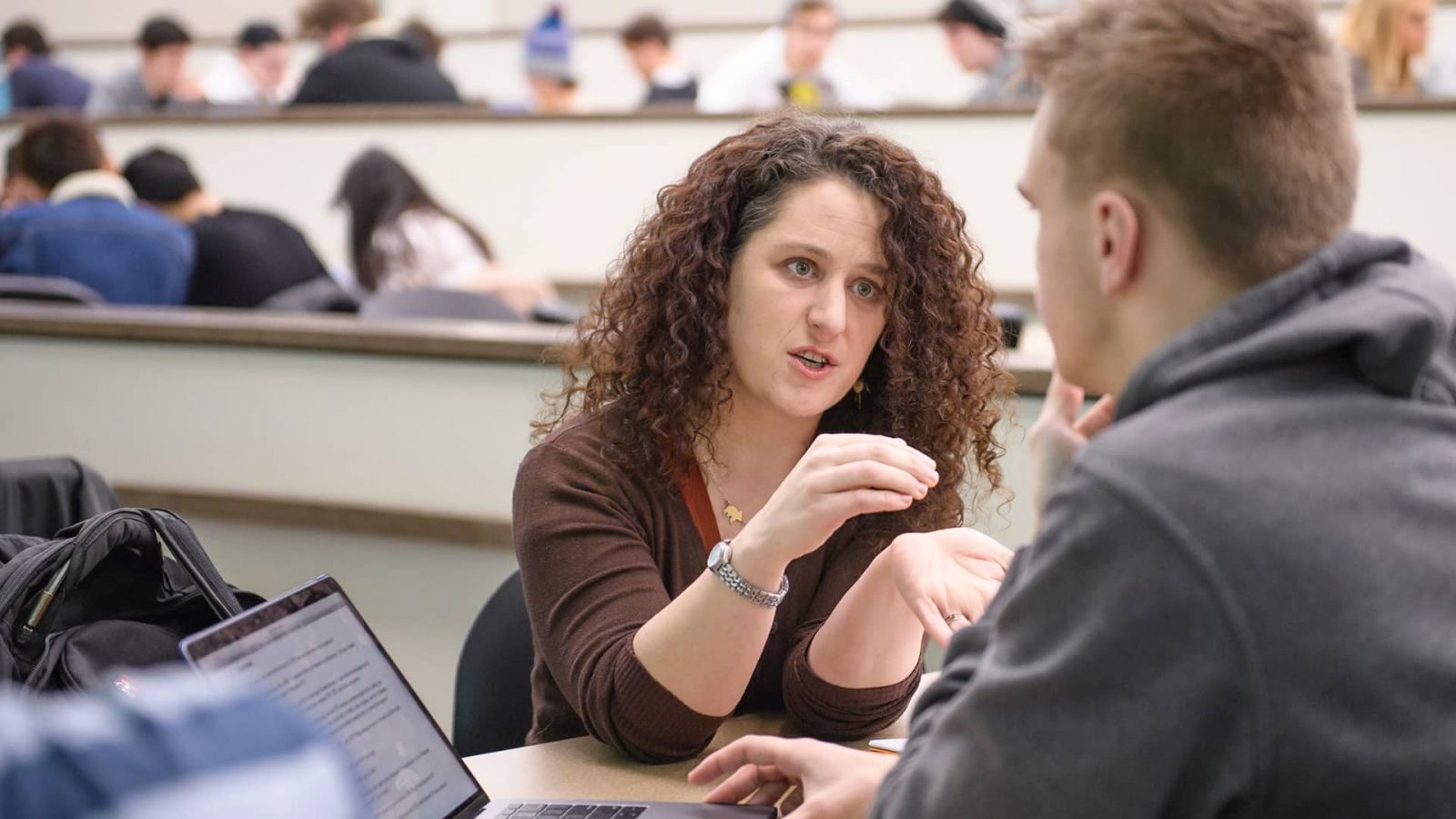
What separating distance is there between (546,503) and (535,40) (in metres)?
5.14

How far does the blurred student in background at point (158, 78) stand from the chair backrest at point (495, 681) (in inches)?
232

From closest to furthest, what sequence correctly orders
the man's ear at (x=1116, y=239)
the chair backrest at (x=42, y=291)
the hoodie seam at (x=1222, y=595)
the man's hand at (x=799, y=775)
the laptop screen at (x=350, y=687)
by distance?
the hoodie seam at (x=1222, y=595), the man's ear at (x=1116, y=239), the laptop screen at (x=350, y=687), the man's hand at (x=799, y=775), the chair backrest at (x=42, y=291)

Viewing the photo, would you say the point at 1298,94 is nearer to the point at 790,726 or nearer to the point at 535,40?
the point at 790,726

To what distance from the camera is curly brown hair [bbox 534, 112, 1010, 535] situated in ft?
5.64

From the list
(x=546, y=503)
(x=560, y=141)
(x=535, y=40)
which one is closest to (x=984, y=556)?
(x=546, y=503)

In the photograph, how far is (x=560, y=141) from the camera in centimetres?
579

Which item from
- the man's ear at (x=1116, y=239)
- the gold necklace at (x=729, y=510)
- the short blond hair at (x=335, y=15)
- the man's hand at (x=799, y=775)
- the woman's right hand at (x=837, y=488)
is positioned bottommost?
the man's hand at (x=799, y=775)

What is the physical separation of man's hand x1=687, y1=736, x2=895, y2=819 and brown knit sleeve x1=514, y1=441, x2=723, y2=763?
0.12m

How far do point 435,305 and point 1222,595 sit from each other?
9.83 ft

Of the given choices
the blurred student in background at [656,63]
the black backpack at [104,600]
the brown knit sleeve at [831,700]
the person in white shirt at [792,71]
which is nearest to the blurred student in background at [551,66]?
the blurred student in background at [656,63]

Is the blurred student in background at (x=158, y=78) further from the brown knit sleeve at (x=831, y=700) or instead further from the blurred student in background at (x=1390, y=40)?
the brown knit sleeve at (x=831, y=700)

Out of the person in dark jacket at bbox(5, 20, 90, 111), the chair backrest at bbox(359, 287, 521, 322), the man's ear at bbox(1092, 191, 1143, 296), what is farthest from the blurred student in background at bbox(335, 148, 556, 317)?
the person in dark jacket at bbox(5, 20, 90, 111)

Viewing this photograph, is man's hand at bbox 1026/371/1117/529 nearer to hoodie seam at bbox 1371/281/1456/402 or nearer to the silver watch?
hoodie seam at bbox 1371/281/1456/402

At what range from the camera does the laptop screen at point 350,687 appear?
109 centimetres
